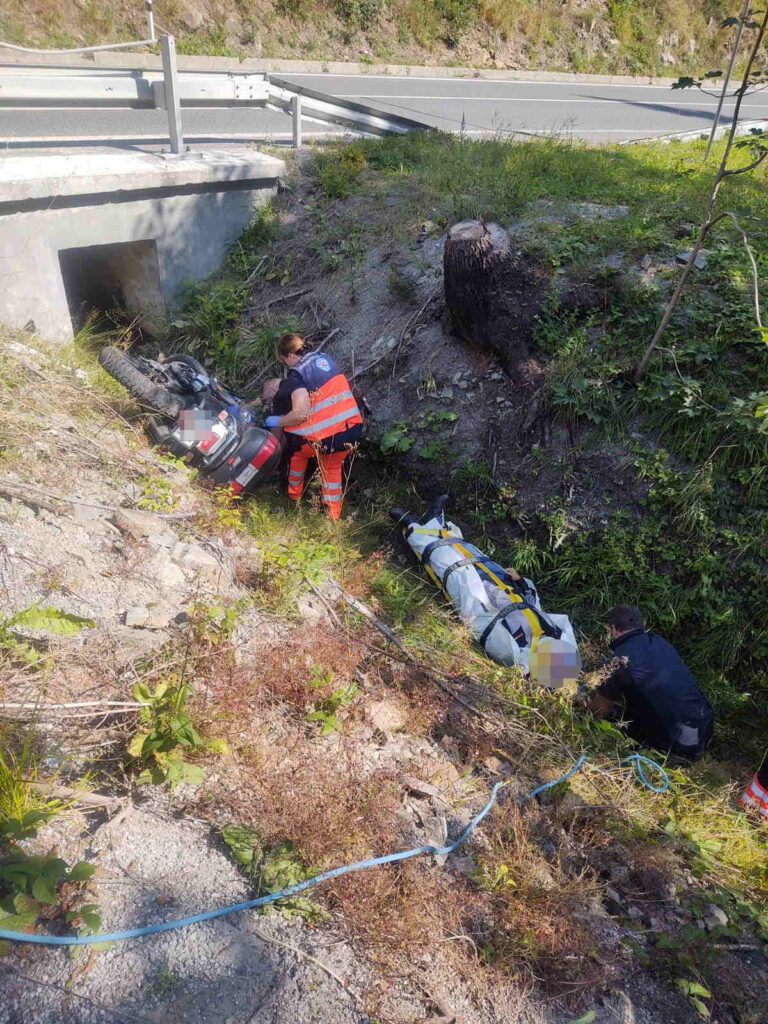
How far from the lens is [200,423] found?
5.02 metres

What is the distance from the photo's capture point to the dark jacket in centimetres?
389

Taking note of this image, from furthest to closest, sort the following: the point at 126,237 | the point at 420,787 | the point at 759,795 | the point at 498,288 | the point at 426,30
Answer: the point at 426,30
the point at 126,237
the point at 498,288
the point at 759,795
the point at 420,787

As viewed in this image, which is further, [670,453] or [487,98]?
[487,98]

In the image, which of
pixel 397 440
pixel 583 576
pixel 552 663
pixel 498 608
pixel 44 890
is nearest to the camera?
pixel 44 890

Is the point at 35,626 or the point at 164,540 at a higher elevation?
the point at 35,626

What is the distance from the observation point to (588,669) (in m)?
4.50

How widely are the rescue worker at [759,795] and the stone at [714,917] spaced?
0.97 meters

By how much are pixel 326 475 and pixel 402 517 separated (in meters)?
0.72

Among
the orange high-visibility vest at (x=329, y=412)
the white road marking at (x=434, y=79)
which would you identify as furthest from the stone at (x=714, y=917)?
the white road marking at (x=434, y=79)

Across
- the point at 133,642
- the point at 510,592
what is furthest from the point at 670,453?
the point at 133,642

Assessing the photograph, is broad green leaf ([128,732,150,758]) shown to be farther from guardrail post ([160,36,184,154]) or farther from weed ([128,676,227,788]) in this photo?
guardrail post ([160,36,184,154])

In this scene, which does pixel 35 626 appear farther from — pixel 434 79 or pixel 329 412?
pixel 434 79

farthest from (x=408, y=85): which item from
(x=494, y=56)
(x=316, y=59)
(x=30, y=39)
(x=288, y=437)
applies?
(x=288, y=437)

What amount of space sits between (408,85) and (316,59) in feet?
8.36
